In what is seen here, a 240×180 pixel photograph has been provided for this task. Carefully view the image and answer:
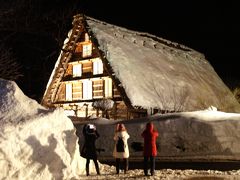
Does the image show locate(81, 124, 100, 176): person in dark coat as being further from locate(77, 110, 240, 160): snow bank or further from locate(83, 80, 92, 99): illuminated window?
locate(83, 80, 92, 99): illuminated window

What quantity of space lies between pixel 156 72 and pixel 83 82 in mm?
4511

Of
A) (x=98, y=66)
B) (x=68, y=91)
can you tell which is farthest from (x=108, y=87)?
(x=68, y=91)

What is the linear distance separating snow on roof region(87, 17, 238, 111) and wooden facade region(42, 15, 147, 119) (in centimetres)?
94

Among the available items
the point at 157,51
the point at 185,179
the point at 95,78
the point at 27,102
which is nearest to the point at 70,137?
the point at 27,102

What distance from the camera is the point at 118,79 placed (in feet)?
73.7

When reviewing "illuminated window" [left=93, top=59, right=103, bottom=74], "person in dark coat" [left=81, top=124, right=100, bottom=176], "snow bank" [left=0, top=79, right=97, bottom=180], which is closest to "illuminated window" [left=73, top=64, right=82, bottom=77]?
"illuminated window" [left=93, top=59, right=103, bottom=74]

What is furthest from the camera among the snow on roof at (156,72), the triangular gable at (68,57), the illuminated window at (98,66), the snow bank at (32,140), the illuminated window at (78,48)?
the illuminated window at (78,48)

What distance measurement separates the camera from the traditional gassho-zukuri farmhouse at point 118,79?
23.2 meters

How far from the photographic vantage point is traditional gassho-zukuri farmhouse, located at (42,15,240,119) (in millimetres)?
23219

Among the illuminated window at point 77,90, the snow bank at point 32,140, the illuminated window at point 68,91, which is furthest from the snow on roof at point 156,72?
the snow bank at point 32,140

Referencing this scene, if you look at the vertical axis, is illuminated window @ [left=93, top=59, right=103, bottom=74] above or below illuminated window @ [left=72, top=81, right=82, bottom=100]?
above

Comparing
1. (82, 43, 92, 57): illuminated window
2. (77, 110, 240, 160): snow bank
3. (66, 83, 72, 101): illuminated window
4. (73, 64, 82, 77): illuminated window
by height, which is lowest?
(77, 110, 240, 160): snow bank

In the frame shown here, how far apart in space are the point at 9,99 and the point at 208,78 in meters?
23.1

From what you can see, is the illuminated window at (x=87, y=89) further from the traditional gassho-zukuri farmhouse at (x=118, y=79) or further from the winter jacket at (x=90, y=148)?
the winter jacket at (x=90, y=148)
